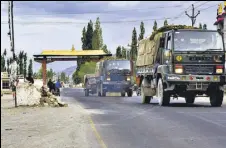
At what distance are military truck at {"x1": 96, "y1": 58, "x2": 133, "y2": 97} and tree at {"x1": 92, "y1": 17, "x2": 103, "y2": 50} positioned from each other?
269 feet

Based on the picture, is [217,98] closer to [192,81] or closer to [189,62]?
[192,81]

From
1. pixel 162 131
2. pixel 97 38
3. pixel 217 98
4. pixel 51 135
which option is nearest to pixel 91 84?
pixel 217 98

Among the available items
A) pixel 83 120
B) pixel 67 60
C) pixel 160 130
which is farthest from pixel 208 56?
pixel 67 60

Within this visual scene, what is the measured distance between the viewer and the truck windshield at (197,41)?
70.1 feet

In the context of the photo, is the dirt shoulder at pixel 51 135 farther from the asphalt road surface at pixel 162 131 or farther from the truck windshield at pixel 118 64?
the truck windshield at pixel 118 64

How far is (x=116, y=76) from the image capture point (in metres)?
42.0

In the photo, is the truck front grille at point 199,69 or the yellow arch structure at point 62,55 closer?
the truck front grille at point 199,69

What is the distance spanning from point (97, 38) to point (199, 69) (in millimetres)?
105451

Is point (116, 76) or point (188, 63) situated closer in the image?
point (188, 63)

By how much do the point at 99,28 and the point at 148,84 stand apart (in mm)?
106080

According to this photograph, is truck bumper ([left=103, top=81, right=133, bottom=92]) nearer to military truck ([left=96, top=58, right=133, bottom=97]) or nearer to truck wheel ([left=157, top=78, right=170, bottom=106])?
military truck ([left=96, top=58, right=133, bottom=97])

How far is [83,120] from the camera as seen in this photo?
15.7 metres

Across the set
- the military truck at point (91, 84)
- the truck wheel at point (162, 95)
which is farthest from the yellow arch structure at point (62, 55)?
the truck wheel at point (162, 95)

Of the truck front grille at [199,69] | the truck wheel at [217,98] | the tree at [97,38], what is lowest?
the truck wheel at [217,98]
